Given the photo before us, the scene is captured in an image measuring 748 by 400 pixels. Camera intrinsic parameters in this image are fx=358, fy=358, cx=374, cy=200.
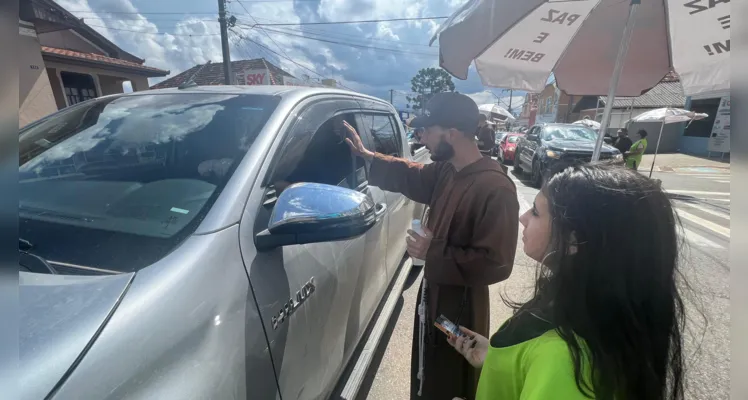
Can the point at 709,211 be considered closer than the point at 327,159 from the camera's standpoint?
No

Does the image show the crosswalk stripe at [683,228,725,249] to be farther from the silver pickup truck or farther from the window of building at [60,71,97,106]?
the window of building at [60,71,97,106]

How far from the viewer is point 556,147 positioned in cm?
984

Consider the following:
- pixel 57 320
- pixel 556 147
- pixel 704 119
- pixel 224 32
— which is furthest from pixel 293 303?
pixel 704 119

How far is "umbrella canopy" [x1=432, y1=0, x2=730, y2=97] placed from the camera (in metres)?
2.20

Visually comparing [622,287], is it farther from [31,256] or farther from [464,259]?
[31,256]

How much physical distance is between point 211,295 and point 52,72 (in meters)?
14.5

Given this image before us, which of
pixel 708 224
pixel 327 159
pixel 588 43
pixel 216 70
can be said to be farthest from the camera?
pixel 216 70

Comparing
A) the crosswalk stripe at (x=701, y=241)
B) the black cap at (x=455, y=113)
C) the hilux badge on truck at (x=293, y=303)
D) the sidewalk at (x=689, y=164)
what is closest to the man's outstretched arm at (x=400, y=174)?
the black cap at (x=455, y=113)

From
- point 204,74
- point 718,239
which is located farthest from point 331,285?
point 204,74

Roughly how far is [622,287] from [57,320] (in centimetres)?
128

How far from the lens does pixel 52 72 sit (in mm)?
11117

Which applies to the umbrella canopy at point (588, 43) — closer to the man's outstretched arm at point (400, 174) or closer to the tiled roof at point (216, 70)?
the man's outstretched arm at point (400, 174)

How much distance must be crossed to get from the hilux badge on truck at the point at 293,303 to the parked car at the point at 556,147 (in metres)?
8.81

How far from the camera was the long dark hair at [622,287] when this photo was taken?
78 cm
